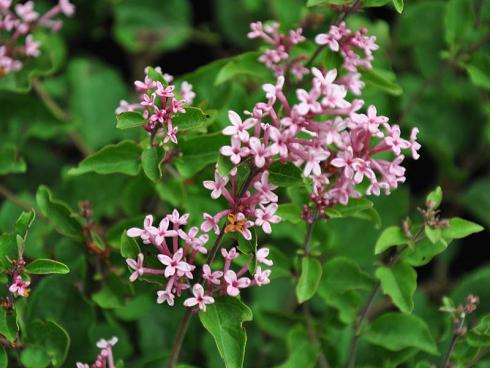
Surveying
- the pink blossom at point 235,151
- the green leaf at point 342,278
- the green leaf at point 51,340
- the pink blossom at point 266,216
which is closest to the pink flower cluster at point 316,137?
the pink blossom at point 235,151

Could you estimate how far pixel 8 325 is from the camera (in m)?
2.10

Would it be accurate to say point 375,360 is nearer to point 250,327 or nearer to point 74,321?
point 250,327

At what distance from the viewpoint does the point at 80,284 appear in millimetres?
2631

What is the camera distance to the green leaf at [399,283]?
7.52 feet

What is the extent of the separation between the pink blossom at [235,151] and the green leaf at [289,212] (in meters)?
0.47

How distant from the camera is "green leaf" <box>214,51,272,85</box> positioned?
2.60 m

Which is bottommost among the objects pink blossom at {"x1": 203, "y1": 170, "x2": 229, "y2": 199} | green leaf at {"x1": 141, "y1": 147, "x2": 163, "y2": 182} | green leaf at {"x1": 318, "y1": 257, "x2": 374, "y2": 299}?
green leaf at {"x1": 318, "y1": 257, "x2": 374, "y2": 299}

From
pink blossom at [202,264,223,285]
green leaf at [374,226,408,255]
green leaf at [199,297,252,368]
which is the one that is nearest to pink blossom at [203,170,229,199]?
pink blossom at [202,264,223,285]

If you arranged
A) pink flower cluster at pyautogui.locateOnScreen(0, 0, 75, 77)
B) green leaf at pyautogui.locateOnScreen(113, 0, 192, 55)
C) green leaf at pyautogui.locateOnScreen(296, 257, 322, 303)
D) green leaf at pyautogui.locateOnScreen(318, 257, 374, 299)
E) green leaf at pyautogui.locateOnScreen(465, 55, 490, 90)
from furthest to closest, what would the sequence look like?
green leaf at pyautogui.locateOnScreen(113, 0, 192, 55) < green leaf at pyautogui.locateOnScreen(465, 55, 490, 90) < pink flower cluster at pyautogui.locateOnScreen(0, 0, 75, 77) < green leaf at pyautogui.locateOnScreen(318, 257, 374, 299) < green leaf at pyautogui.locateOnScreen(296, 257, 322, 303)

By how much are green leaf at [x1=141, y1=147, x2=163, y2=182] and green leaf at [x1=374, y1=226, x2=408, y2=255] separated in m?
0.73

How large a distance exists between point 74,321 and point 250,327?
31.0 inches

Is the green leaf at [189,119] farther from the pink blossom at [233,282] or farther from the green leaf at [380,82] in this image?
the green leaf at [380,82]

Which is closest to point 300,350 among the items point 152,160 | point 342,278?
point 342,278

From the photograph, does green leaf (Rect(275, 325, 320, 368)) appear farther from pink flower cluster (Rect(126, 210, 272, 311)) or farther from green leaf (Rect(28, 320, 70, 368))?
green leaf (Rect(28, 320, 70, 368))
